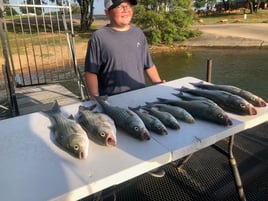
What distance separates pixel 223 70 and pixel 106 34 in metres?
9.61

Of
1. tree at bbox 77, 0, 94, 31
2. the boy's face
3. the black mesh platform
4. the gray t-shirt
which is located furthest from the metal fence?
tree at bbox 77, 0, 94, 31

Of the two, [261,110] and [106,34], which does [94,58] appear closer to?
[106,34]

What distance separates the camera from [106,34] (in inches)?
119

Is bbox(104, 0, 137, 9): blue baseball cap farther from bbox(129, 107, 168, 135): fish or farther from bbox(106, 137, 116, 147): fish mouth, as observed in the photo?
bbox(106, 137, 116, 147): fish mouth

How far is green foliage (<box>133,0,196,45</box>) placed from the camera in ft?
59.2

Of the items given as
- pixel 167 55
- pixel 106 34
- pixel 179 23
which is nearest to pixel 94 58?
pixel 106 34

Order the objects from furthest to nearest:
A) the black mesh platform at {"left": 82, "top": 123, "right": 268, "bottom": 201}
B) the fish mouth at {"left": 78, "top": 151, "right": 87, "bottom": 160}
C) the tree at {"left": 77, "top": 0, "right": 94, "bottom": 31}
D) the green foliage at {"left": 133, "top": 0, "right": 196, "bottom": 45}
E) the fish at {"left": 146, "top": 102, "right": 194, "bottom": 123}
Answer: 1. the tree at {"left": 77, "top": 0, "right": 94, "bottom": 31}
2. the green foliage at {"left": 133, "top": 0, "right": 196, "bottom": 45}
3. the black mesh platform at {"left": 82, "top": 123, "right": 268, "bottom": 201}
4. the fish at {"left": 146, "top": 102, "right": 194, "bottom": 123}
5. the fish mouth at {"left": 78, "top": 151, "right": 87, "bottom": 160}

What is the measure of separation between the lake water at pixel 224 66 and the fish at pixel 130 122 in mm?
7458

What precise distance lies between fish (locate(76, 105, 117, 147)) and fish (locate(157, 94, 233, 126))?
1.96 feet

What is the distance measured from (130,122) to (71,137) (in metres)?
0.39

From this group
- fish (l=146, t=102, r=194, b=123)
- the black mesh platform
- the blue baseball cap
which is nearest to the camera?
fish (l=146, t=102, r=194, b=123)

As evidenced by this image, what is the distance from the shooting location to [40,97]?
5984 mm

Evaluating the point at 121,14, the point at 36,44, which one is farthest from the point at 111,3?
the point at 36,44

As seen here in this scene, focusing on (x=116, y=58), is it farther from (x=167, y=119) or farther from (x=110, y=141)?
(x=110, y=141)
